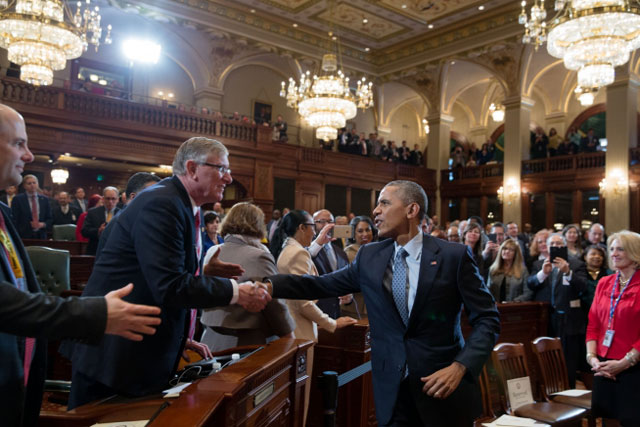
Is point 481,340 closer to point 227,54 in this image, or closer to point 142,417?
point 142,417

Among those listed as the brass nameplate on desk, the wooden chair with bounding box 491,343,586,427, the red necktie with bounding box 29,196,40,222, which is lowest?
the wooden chair with bounding box 491,343,586,427

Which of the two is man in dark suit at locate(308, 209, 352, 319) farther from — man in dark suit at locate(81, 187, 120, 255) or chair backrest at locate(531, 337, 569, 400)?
man in dark suit at locate(81, 187, 120, 255)

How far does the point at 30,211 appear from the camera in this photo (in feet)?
22.8

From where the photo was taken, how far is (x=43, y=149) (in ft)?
33.3

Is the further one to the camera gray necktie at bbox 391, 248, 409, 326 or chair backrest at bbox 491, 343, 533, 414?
chair backrest at bbox 491, 343, 533, 414

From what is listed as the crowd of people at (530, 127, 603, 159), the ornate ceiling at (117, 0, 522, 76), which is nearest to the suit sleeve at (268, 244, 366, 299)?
the ornate ceiling at (117, 0, 522, 76)

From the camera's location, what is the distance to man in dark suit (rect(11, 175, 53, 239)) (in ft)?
22.5

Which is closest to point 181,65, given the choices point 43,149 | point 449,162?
point 43,149

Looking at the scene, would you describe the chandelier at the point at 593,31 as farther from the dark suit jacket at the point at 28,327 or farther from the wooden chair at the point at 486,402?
the dark suit jacket at the point at 28,327

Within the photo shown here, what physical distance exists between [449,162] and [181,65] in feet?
31.6

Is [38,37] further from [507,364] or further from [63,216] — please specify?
[507,364]

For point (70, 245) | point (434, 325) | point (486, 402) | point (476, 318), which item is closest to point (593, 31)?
point (486, 402)

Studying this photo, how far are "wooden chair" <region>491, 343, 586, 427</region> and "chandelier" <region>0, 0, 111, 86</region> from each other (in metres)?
7.17

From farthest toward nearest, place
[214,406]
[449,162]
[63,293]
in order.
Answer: [449,162] → [63,293] → [214,406]
